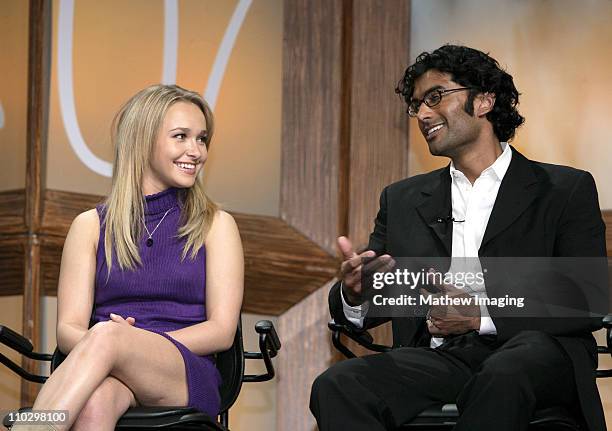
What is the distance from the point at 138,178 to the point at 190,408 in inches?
33.7

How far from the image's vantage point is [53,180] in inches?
154

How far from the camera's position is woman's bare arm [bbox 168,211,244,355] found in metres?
2.93

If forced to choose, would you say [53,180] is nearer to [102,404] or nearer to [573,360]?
[102,404]

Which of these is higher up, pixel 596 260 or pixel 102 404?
pixel 596 260

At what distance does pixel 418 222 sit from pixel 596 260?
1.86 ft

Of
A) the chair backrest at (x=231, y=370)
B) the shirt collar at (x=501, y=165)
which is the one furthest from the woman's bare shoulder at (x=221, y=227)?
the shirt collar at (x=501, y=165)

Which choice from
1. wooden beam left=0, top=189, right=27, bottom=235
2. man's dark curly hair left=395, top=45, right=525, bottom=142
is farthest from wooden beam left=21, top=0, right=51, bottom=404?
man's dark curly hair left=395, top=45, right=525, bottom=142

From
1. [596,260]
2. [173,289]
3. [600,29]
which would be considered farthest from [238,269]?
[600,29]

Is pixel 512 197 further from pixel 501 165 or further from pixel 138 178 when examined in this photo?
pixel 138 178

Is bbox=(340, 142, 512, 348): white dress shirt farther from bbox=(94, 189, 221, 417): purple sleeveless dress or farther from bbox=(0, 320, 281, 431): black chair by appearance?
bbox=(94, 189, 221, 417): purple sleeveless dress

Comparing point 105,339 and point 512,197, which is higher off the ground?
point 512,197

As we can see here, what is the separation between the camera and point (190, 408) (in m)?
2.62

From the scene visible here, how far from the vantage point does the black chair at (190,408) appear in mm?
2594

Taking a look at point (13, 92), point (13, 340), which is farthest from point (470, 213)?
point (13, 92)
